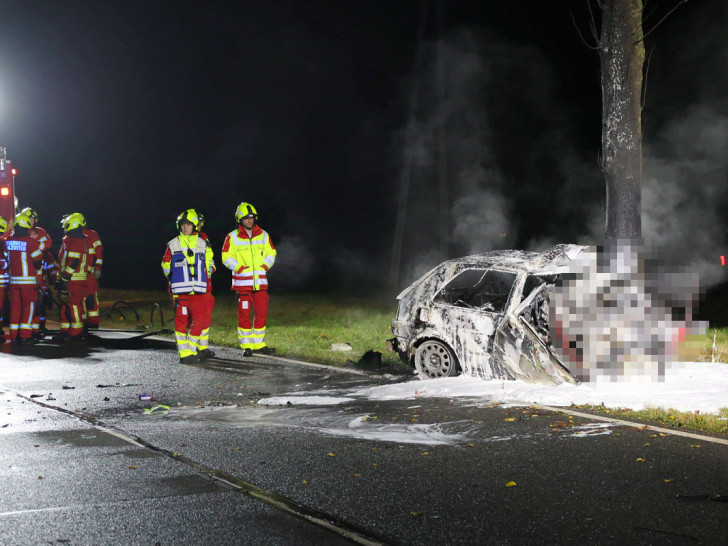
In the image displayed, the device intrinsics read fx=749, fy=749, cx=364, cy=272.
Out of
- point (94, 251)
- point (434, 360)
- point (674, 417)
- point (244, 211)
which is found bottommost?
point (674, 417)

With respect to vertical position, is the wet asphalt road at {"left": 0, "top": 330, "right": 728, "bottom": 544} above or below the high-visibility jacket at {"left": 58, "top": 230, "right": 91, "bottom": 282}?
below

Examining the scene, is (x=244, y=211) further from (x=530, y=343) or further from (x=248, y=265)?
(x=530, y=343)

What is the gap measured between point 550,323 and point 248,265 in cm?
543

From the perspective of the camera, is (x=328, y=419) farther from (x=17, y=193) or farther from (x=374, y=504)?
(x=17, y=193)

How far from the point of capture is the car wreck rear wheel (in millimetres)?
8750

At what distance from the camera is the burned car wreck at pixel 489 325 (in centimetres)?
802

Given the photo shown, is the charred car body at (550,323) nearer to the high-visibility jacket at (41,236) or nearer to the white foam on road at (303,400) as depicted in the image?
the white foam on road at (303,400)

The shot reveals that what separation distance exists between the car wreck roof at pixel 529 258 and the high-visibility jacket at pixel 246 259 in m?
3.91

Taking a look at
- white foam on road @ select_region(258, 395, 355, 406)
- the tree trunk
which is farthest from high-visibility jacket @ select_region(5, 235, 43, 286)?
the tree trunk

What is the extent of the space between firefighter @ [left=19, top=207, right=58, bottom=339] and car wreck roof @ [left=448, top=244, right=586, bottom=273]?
9.00 meters

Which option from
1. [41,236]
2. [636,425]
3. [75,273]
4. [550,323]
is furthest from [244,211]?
[636,425]

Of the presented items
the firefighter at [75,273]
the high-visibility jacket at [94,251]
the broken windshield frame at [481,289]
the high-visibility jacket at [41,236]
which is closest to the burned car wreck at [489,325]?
the broken windshield frame at [481,289]

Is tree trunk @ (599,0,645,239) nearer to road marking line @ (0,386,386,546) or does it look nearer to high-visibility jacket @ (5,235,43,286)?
road marking line @ (0,386,386,546)

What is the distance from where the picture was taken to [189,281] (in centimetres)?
1098
